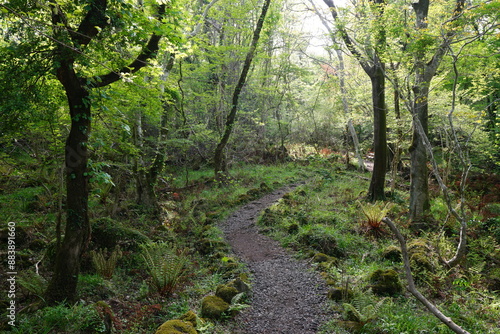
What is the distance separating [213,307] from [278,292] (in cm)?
134

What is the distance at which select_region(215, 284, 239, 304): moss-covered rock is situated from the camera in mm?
4586

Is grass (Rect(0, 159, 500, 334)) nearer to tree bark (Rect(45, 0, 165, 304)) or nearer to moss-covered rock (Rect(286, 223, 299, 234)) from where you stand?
moss-covered rock (Rect(286, 223, 299, 234))

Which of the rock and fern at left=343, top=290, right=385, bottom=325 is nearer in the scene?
fern at left=343, top=290, right=385, bottom=325

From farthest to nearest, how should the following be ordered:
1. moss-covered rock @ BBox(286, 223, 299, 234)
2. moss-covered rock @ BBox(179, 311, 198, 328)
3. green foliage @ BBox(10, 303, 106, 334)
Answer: moss-covered rock @ BBox(286, 223, 299, 234) → moss-covered rock @ BBox(179, 311, 198, 328) → green foliage @ BBox(10, 303, 106, 334)

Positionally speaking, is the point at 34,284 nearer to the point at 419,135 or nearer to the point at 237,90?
the point at 237,90

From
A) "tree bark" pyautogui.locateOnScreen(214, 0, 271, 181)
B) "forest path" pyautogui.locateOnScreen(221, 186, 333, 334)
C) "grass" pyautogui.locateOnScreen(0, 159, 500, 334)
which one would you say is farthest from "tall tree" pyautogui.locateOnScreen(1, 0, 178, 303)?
"tree bark" pyautogui.locateOnScreen(214, 0, 271, 181)

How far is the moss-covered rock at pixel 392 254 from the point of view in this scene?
19.9 feet

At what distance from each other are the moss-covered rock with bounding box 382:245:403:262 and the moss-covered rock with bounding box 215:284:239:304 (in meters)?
3.58

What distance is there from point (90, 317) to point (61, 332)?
1.12ft

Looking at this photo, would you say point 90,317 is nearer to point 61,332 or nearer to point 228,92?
point 61,332

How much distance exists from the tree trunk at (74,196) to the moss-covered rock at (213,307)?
1.98 metres

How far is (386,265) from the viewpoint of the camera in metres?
5.85

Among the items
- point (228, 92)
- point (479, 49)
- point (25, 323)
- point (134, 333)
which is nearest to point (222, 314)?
point (134, 333)

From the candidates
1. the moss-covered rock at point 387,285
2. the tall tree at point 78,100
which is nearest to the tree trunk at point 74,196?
the tall tree at point 78,100
